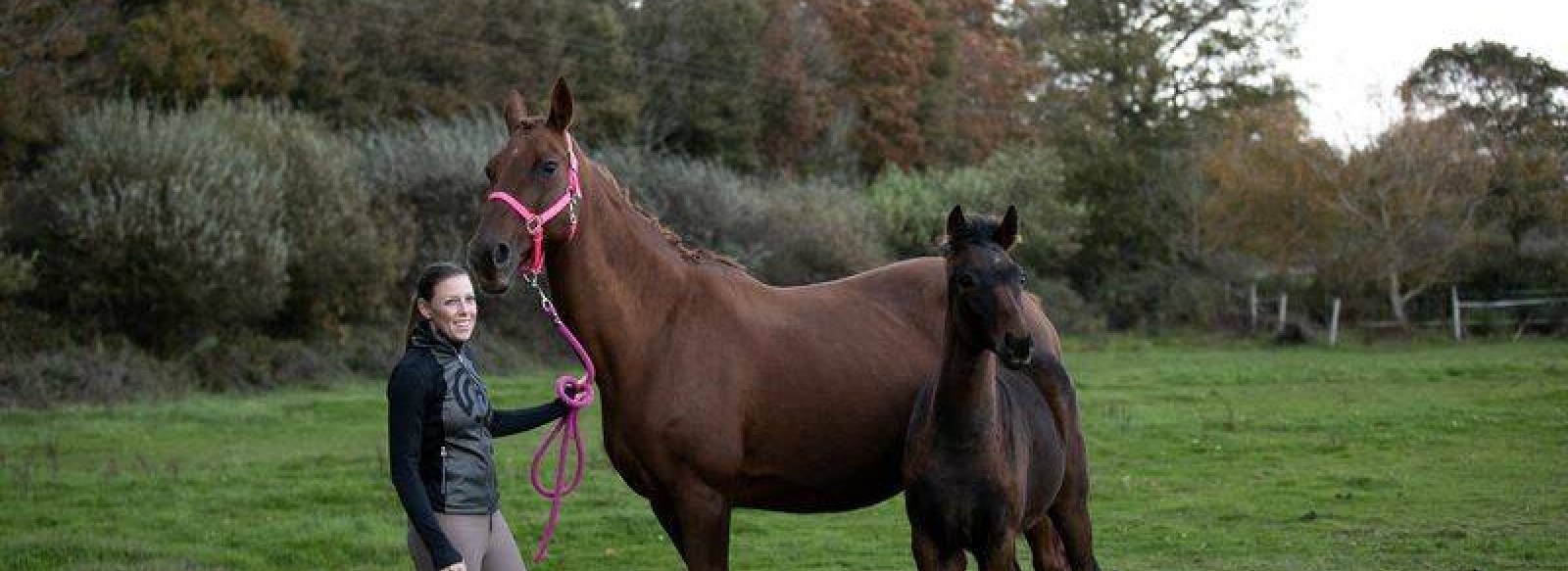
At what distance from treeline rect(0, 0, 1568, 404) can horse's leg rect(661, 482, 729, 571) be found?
1871 centimetres

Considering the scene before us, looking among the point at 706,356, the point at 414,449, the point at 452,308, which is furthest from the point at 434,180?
the point at 414,449

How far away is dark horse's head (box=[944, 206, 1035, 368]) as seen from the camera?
20.7 ft

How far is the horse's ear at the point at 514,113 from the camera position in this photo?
6.73 metres

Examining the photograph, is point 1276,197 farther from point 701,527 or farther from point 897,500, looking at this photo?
point 701,527

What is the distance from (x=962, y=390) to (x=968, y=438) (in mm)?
190

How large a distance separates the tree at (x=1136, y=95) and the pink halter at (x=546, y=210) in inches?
1707

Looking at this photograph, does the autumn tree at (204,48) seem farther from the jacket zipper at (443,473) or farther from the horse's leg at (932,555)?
the jacket zipper at (443,473)

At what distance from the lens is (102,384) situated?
23.9 metres

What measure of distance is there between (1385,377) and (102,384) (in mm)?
18283

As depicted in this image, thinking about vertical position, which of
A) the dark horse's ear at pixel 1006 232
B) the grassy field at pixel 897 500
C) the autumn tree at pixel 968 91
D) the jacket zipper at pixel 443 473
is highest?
the autumn tree at pixel 968 91

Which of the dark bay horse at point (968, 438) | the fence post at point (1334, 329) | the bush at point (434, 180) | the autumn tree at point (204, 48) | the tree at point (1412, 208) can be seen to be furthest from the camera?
the tree at point (1412, 208)

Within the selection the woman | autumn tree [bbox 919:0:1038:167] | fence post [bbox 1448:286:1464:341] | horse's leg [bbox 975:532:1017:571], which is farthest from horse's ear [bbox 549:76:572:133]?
autumn tree [bbox 919:0:1038:167]

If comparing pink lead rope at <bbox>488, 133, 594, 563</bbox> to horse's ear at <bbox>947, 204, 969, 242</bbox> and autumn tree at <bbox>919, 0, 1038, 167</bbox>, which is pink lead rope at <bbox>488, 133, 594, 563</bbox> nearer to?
horse's ear at <bbox>947, 204, 969, 242</bbox>

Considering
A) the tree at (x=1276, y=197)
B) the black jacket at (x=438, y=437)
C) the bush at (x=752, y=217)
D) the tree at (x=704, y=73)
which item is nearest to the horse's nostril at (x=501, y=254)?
the black jacket at (x=438, y=437)
